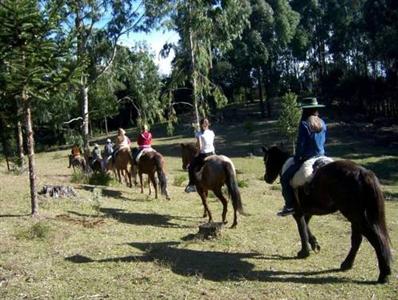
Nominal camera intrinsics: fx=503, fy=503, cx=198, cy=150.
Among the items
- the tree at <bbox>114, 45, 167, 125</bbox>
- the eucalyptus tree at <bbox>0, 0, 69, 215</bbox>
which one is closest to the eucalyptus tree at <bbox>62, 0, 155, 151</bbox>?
the tree at <bbox>114, 45, 167, 125</bbox>

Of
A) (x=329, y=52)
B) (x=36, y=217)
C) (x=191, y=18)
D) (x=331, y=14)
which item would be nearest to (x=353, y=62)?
(x=329, y=52)

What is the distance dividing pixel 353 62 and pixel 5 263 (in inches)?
2464

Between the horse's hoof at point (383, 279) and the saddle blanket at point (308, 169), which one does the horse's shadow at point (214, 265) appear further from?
the saddle blanket at point (308, 169)

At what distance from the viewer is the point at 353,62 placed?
6488cm

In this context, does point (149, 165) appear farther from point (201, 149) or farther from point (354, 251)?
point (354, 251)

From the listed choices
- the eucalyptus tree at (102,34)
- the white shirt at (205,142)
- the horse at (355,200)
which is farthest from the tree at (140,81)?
the horse at (355,200)

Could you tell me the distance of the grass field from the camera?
280 inches

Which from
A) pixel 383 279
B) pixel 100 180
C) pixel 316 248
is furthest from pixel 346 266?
pixel 100 180

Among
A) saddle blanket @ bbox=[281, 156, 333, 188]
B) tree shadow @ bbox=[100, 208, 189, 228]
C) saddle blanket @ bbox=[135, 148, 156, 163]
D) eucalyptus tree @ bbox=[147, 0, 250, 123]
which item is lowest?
tree shadow @ bbox=[100, 208, 189, 228]

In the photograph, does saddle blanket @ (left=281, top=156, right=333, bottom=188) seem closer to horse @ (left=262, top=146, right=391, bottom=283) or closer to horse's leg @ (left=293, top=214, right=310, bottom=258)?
horse @ (left=262, top=146, right=391, bottom=283)

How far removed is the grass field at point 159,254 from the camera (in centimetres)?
710

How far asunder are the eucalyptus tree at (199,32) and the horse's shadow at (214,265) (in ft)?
52.9

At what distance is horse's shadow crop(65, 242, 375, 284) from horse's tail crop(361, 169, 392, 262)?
639mm

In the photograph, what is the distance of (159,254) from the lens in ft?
29.3
